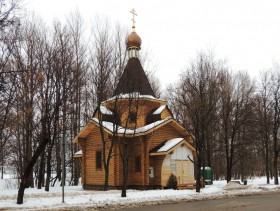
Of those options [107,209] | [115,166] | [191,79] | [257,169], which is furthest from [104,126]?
[257,169]

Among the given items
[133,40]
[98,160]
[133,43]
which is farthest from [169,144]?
[133,40]

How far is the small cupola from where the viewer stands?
3131 centimetres

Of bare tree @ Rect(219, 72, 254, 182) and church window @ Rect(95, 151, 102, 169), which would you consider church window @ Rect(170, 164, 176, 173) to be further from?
bare tree @ Rect(219, 72, 254, 182)

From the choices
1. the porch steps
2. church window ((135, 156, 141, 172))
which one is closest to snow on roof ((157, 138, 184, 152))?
church window ((135, 156, 141, 172))

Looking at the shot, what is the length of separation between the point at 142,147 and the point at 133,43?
8763 millimetres

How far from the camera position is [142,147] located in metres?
28.8

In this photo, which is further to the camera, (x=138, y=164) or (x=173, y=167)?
(x=138, y=164)

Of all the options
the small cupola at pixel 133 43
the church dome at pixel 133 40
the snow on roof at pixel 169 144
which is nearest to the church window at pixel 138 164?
the snow on roof at pixel 169 144

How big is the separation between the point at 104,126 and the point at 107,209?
40.3 feet

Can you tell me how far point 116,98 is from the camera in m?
21.9

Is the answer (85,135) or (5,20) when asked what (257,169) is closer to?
(85,135)

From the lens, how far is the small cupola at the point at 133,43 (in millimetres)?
31306

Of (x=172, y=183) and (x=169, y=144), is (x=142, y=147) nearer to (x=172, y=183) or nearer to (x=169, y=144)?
(x=169, y=144)

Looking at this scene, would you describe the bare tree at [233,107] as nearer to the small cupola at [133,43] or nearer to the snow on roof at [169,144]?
the snow on roof at [169,144]
